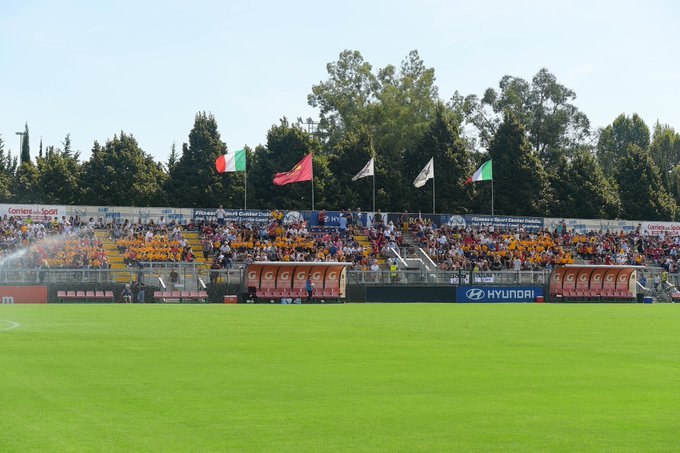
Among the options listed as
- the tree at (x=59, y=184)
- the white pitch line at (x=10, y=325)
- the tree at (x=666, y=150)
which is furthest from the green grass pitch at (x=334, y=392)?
the tree at (x=666, y=150)

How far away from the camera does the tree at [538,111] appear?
123 meters

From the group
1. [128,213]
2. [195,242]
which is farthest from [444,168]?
[128,213]

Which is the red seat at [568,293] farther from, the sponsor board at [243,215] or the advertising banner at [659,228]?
the sponsor board at [243,215]

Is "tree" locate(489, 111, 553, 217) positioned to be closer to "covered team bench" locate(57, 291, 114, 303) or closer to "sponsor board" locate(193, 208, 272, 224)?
"sponsor board" locate(193, 208, 272, 224)

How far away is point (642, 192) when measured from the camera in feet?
360

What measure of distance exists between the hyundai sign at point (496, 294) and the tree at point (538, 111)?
60.2 metres

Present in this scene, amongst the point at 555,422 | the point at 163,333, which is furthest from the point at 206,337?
the point at 555,422

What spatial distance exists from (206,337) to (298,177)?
50.9m

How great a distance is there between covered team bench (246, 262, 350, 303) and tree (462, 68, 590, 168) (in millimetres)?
66649

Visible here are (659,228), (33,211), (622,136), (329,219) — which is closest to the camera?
(33,211)

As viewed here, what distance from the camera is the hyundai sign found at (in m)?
62.7

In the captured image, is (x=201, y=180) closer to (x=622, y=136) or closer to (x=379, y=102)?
(x=379, y=102)

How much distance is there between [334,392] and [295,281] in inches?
1799

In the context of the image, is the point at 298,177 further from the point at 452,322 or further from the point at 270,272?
the point at 452,322
